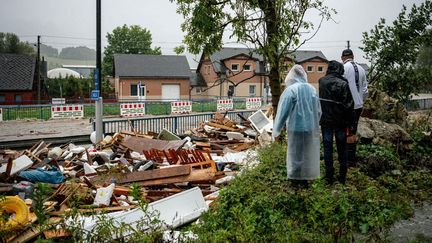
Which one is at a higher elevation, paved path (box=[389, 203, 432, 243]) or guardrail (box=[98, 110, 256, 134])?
guardrail (box=[98, 110, 256, 134])

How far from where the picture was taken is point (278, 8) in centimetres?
1005

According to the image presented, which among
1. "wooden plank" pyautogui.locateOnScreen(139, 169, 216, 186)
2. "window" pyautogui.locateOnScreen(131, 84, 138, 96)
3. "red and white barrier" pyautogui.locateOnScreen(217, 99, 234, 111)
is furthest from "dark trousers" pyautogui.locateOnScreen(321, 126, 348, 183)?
"window" pyautogui.locateOnScreen(131, 84, 138, 96)

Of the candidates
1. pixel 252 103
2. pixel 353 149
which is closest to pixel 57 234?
pixel 353 149

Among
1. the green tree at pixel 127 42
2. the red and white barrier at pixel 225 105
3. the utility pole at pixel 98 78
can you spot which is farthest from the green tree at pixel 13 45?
the utility pole at pixel 98 78

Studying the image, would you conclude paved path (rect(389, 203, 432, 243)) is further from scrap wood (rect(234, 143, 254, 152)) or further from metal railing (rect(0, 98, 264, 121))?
metal railing (rect(0, 98, 264, 121))

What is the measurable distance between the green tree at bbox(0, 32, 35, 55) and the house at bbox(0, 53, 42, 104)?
42.7 m

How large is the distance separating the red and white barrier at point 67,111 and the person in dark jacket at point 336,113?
2175 centimetres

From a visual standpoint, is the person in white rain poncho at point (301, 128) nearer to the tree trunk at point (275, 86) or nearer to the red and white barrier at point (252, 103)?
the tree trunk at point (275, 86)

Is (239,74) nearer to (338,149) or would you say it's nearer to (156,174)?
(156,174)

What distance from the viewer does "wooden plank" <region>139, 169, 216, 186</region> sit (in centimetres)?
748

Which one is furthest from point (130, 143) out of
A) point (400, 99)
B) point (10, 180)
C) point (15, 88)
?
point (15, 88)

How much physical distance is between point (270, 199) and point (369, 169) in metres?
2.97

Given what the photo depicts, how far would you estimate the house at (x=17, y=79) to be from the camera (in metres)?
40.5

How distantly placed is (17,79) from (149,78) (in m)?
15.2
